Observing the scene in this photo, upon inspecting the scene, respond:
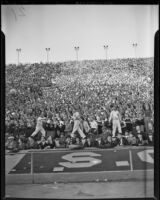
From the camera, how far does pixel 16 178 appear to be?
4.14 meters

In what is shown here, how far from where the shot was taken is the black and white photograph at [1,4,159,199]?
13.4 feet

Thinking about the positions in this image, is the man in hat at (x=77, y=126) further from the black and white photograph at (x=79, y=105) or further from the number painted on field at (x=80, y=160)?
the number painted on field at (x=80, y=160)

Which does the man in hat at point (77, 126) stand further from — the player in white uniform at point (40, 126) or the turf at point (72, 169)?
the player in white uniform at point (40, 126)

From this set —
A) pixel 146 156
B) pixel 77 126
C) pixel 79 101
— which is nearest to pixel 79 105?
pixel 79 101

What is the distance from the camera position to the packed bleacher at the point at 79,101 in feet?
13.6

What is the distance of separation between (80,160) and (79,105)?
0.68 meters

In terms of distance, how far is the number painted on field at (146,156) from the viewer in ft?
13.4

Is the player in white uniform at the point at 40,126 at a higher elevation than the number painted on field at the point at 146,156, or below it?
higher

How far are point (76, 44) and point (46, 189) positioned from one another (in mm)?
1799

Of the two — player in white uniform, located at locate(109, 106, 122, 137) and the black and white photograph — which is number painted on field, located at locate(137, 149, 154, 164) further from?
player in white uniform, located at locate(109, 106, 122, 137)

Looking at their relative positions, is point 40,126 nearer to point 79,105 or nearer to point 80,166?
point 79,105

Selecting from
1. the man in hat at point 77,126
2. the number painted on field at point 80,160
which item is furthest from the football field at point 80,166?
the man in hat at point 77,126

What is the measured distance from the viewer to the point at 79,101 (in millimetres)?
4180

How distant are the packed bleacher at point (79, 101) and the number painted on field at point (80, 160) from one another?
0.11 metres
